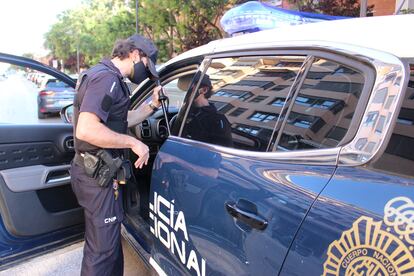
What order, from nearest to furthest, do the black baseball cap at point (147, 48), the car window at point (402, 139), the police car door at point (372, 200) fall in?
the police car door at point (372, 200) → the car window at point (402, 139) → the black baseball cap at point (147, 48)

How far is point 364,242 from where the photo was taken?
103cm

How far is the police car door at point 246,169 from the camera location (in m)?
1.29

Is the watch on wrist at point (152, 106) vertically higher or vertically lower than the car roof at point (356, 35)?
lower

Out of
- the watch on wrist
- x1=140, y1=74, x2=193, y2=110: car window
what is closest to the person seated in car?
x1=140, y1=74, x2=193, y2=110: car window

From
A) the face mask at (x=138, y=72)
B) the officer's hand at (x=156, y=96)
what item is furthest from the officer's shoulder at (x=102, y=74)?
the officer's hand at (x=156, y=96)

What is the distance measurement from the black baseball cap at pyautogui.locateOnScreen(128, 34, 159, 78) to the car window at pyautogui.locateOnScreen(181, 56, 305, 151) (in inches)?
15.5

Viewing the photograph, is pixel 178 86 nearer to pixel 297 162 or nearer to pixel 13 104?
pixel 297 162

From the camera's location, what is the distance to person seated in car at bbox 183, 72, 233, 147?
6.07 ft

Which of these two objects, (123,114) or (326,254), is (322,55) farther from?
(123,114)

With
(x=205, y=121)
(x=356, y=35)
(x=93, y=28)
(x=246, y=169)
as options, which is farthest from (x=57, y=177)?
(x=93, y=28)

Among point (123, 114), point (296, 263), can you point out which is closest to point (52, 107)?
point (123, 114)

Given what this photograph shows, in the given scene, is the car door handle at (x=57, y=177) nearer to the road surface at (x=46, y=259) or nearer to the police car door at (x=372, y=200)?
the road surface at (x=46, y=259)

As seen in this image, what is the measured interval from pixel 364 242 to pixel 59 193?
2.22m

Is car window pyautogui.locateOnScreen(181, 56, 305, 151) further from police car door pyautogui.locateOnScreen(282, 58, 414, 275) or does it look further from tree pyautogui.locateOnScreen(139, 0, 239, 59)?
tree pyautogui.locateOnScreen(139, 0, 239, 59)
